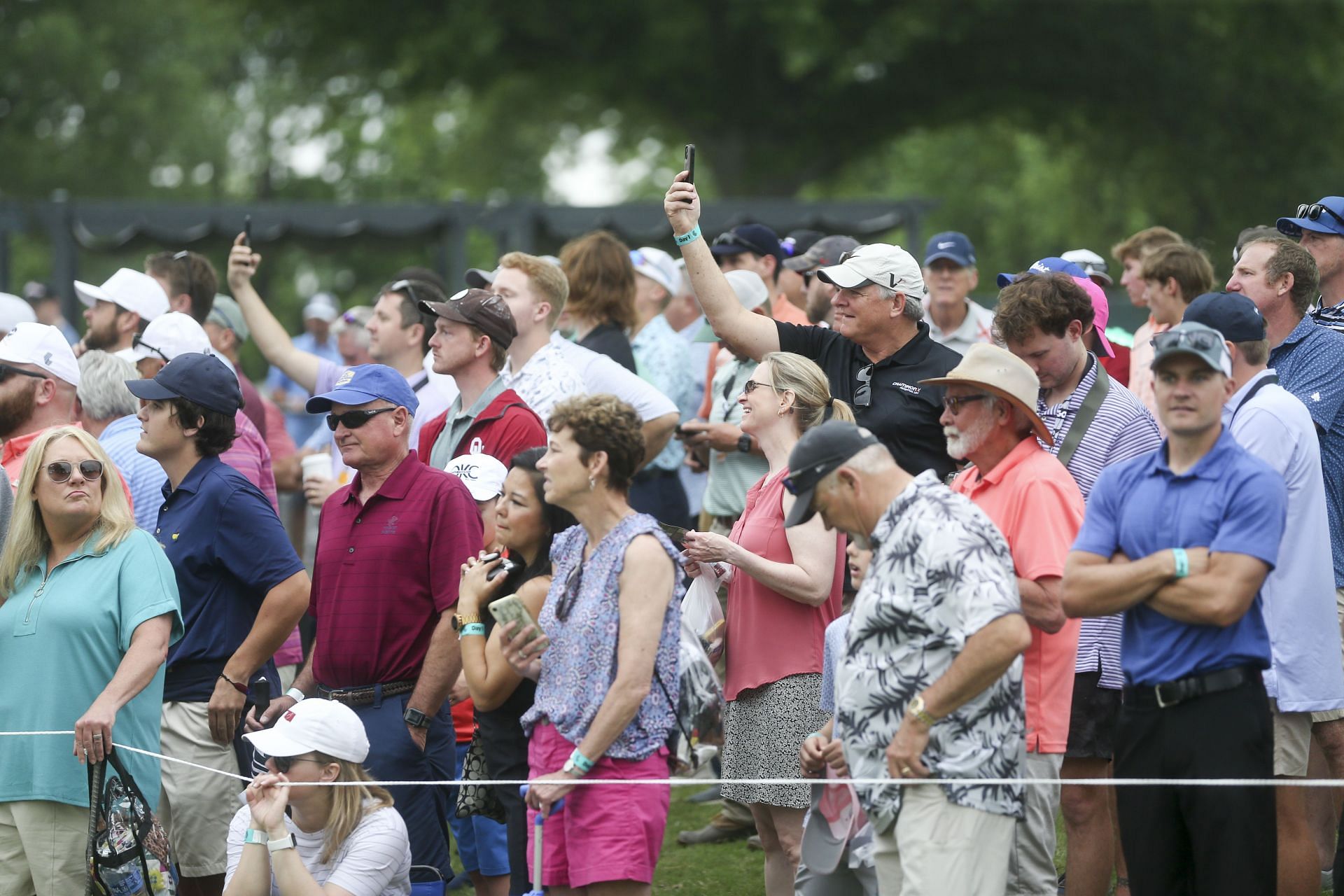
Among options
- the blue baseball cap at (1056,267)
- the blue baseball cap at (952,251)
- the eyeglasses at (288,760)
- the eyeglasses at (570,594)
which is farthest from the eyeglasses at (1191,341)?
the blue baseball cap at (952,251)

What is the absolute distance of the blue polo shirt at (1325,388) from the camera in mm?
5363

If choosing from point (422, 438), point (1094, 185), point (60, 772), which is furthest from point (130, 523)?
point (1094, 185)

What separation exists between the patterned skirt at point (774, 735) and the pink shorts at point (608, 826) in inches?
32.5

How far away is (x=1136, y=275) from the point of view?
24.6ft

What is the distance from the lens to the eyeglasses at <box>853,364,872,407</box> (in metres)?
5.31

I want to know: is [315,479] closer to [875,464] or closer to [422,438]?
[422,438]

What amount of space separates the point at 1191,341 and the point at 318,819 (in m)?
2.85

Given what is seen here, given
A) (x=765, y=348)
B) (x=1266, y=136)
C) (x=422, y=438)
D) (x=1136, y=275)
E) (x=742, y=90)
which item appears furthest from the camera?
(x=742, y=90)

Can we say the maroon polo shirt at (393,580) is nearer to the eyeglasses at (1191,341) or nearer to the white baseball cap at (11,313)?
the eyeglasses at (1191,341)

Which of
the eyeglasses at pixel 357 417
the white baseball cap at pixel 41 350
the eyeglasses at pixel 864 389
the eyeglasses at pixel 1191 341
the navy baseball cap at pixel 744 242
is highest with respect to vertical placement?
the navy baseball cap at pixel 744 242

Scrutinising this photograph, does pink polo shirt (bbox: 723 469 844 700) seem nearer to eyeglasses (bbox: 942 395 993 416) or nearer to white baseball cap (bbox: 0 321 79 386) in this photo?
eyeglasses (bbox: 942 395 993 416)

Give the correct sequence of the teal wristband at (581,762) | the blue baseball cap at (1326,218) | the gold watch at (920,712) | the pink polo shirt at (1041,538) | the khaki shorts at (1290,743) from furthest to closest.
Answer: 1. the blue baseball cap at (1326,218)
2. the khaki shorts at (1290,743)
3. the pink polo shirt at (1041,538)
4. the teal wristband at (581,762)
5. the gold watch at (920,712)

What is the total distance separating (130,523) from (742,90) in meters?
20.6

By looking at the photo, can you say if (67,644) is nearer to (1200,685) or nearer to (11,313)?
(11,313)
